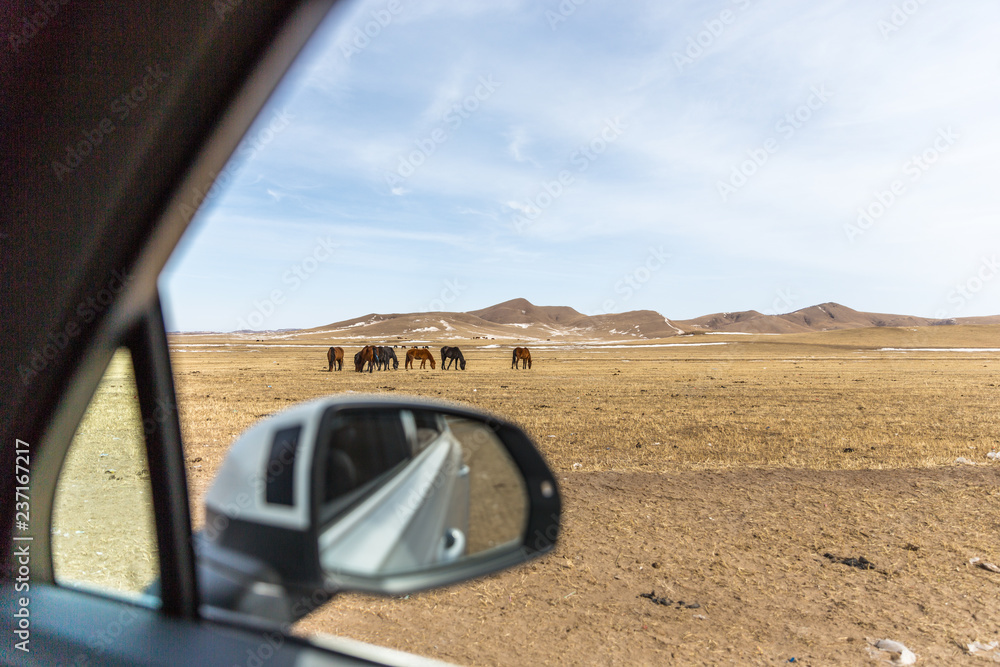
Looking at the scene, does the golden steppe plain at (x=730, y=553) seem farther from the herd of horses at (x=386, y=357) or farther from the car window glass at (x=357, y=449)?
the herd of horses at (x=386, y=357)

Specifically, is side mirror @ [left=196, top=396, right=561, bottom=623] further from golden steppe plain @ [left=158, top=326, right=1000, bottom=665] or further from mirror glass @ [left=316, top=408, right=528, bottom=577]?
golden steppe plain @ [left=158, top=326, right=1000, bottom=665]

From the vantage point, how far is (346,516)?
1388mm

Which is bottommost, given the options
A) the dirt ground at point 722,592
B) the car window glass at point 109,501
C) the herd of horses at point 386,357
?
the dirt ground at point 722,592

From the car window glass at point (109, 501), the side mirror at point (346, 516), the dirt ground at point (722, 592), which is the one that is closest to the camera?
the side mirror at point (346, 516)

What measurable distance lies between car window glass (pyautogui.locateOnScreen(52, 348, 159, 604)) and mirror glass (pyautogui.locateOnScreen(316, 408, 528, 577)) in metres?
0.64

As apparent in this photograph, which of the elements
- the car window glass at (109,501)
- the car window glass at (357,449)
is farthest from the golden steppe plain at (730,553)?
the car window glass at (357,449)

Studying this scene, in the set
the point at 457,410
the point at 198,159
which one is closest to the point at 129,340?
the point at 198,159

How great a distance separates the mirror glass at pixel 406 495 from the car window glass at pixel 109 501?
0.64 metres

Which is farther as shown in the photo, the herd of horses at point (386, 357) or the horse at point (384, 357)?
the horse at point (384, 357)

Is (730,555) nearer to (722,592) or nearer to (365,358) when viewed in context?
(722,592)

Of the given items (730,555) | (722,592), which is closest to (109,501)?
(722,592)

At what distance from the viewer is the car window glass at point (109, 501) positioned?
162 cm

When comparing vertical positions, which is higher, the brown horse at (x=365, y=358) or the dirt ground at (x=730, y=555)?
the brown horse at (x=365, y=358)

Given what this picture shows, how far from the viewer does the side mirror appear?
133cm
